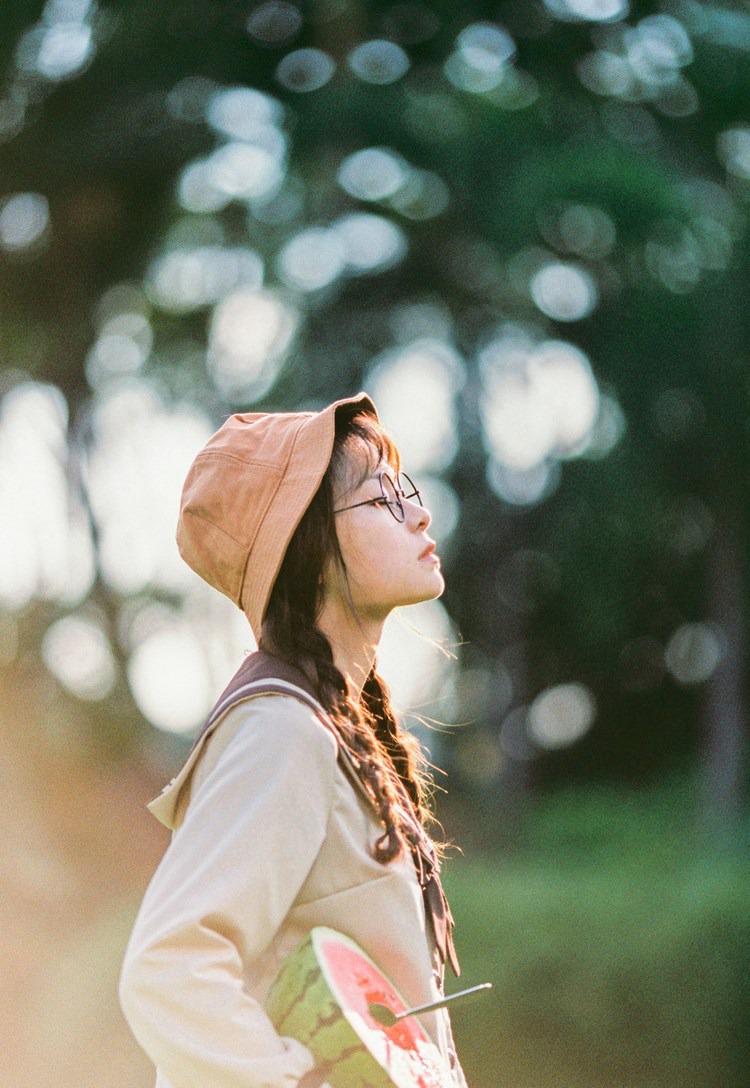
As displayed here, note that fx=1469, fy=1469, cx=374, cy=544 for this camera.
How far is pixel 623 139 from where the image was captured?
10.8m

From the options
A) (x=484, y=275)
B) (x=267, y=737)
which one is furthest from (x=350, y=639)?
(x=484, y=275)

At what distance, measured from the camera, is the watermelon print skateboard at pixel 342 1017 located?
5.74 ft

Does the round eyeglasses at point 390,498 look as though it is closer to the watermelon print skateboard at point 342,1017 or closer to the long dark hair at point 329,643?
the long dark hair at point 329,643

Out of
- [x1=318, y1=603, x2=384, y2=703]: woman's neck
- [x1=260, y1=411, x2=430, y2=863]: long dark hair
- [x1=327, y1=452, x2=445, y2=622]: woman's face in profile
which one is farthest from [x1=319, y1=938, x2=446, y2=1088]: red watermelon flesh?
[x1=327, y1=452, x2=445, y2=622]: woman's face in profile

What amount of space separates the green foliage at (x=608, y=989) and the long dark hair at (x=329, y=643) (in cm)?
564

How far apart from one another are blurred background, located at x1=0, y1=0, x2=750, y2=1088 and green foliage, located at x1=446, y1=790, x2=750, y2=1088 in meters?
1.30

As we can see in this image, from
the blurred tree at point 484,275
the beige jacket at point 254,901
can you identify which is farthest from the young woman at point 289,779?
the blurred tree at point 484,275

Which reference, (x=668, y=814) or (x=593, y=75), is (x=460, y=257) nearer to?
(x=593, y=75)

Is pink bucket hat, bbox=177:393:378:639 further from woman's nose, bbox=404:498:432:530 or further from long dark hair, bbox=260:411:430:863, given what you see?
woman's nose, bbox=404:498:432:530

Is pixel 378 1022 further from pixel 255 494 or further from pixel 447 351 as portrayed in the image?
pixel 447 351

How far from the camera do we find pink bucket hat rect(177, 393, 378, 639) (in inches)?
82.2

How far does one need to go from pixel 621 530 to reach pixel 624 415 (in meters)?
1.00

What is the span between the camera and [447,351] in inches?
474

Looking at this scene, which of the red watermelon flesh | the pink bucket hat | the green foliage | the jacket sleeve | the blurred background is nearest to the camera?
the jacket sleeve
